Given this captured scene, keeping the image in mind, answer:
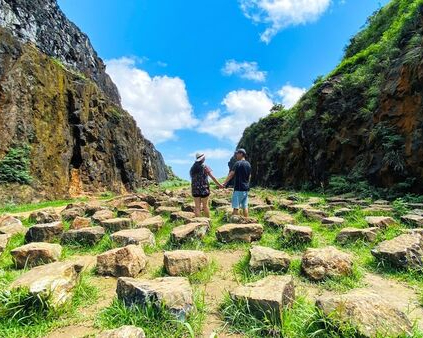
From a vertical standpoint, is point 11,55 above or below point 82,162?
above

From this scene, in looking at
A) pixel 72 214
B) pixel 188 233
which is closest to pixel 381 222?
pixel 188 233

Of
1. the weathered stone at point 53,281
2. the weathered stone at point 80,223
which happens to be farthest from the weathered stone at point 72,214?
the weathered stone at point 53,281

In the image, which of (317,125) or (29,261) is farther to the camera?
(317,125)

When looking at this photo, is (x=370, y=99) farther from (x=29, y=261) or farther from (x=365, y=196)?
A: (x=29, y=261)

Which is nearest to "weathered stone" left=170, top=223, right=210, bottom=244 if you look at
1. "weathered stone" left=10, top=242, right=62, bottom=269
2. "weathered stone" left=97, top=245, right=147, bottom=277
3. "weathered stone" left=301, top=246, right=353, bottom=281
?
"weathered stone" left=97, top=245, right=147, bottom=277

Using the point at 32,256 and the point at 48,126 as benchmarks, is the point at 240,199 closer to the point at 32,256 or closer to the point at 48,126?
the point at 32,256

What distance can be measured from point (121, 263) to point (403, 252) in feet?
11.5

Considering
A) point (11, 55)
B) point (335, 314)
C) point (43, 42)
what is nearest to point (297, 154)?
point (11, 55)

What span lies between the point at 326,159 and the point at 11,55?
645 inches

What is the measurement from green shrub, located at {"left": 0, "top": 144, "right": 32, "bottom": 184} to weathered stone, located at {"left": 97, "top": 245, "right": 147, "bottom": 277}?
37.1 ft

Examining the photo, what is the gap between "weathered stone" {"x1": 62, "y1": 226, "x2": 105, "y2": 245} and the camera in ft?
17.8

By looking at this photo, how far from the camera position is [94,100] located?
23484mm

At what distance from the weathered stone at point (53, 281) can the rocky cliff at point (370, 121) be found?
10.5 metres

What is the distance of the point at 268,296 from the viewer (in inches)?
109
